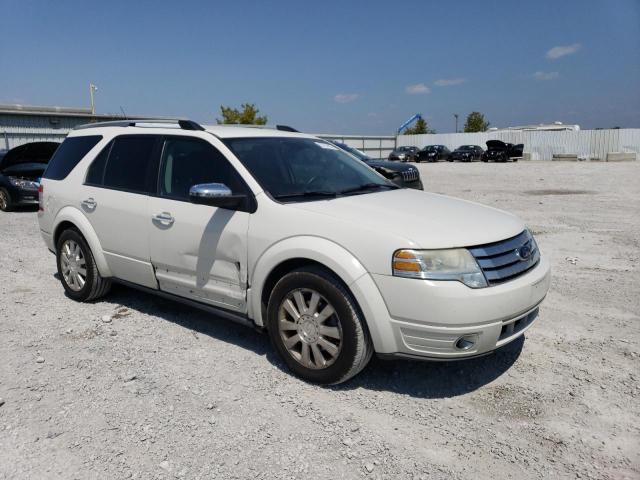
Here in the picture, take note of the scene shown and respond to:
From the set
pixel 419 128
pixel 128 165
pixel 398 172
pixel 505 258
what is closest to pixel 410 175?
pixel 398 172

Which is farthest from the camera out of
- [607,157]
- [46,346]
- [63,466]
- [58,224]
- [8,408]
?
[607,157]

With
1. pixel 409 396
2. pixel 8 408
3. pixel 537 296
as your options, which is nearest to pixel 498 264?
pixel 537 296

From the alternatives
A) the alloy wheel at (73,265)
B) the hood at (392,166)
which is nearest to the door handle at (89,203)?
the alloy wheel at (73,265)

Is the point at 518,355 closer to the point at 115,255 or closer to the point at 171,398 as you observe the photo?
the point at 171,398

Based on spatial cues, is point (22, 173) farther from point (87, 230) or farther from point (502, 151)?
point (502, 151)

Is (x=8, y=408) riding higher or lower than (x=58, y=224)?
lower

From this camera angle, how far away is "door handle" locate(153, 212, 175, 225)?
411 centimetres

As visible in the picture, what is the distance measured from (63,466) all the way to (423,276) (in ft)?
7.19

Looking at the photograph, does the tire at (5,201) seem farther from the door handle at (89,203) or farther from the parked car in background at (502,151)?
the parked car in background at (502,151)

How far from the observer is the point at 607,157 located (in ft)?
121

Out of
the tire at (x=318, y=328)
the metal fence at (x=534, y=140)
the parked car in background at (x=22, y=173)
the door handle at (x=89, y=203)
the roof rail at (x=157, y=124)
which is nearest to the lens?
the tire at (x=318, y=328)

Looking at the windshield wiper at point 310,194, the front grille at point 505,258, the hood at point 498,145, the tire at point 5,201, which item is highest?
the hood at point 498,145

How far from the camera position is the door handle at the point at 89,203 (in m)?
4.83

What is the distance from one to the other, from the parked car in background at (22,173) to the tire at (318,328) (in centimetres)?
1119
